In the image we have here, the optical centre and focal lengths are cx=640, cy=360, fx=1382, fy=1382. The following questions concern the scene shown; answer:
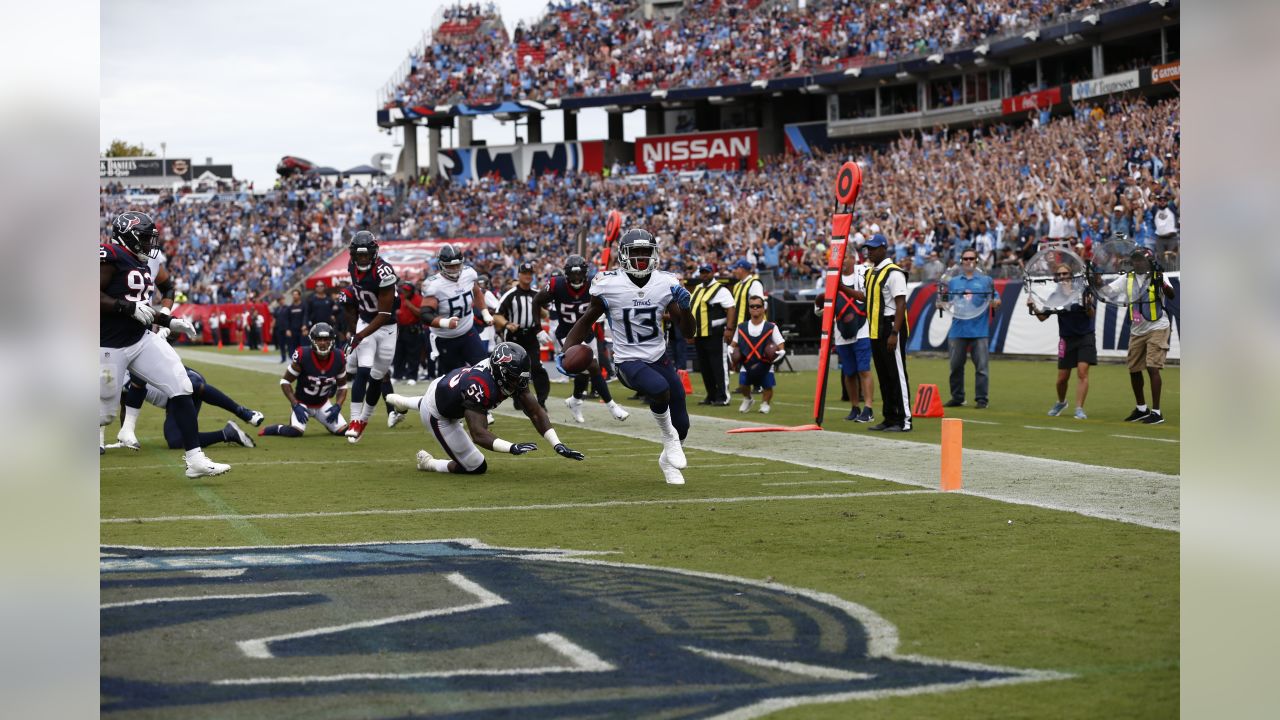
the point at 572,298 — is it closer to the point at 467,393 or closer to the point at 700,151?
the point at 467,393

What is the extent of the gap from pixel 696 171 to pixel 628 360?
46209mm

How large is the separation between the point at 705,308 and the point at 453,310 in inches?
190

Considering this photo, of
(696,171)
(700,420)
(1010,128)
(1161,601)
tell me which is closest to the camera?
(1161,601)

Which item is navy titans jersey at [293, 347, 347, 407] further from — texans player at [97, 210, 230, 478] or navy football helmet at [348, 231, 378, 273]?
texans player at [97, 210, 230, 478]

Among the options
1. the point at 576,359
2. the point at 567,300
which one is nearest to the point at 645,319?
the point at 576,359

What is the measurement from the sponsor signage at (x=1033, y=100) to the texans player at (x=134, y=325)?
3843 cm

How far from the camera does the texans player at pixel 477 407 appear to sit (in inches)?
418

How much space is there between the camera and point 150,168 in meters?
112

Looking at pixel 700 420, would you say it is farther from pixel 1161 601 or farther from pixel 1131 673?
pixel 1131 673

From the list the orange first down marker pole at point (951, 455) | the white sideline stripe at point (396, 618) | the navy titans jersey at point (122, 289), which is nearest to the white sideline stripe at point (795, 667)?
the white sideline stripe at point (396, 618)
